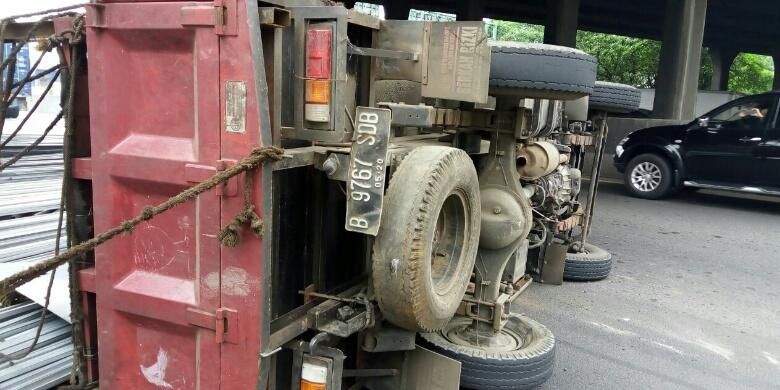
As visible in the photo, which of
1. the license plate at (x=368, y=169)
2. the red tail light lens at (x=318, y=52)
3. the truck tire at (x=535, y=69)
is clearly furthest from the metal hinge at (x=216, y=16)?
the truck tire at (x=535, y=69)

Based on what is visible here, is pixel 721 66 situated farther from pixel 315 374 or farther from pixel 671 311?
pixel 315 374

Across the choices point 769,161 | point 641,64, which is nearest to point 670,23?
point 769,161

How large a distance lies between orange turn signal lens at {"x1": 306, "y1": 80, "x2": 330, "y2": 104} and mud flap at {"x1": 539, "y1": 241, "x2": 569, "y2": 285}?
3794 millimetres

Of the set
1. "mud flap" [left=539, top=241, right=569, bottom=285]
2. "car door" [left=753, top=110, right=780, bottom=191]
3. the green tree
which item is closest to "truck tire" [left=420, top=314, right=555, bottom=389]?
"mud flap" [left=539, top=241, right=569, bottom=285]

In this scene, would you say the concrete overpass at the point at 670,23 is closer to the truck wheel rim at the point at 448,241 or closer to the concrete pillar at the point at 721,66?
the concrete pillar at the point at 721,66

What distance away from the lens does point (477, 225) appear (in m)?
2.78

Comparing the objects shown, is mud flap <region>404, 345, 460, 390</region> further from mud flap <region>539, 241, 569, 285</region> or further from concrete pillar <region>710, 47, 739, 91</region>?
concrete pillar <region>710, 47, 739, 91</region>

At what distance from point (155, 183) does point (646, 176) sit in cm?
977

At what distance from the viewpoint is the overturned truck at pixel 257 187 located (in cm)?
193

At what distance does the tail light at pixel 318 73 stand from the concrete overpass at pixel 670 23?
13.4 meters

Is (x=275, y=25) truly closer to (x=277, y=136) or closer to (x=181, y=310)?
(x=277, y=136)

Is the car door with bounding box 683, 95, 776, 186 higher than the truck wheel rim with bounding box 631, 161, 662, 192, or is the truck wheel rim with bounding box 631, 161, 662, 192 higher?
the car door with bounding box 683, 95, 776, 186

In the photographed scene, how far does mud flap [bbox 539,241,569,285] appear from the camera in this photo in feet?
17.6

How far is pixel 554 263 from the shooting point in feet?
17.7
